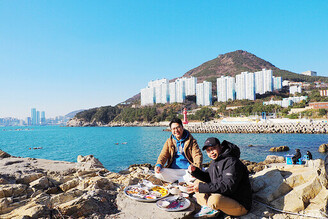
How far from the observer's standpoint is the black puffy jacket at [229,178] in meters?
3.30

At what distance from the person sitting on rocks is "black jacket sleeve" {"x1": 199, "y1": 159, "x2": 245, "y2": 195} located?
50.0 inches

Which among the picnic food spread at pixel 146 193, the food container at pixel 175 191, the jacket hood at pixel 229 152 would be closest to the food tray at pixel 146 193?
the picnic food spread at pixel 146 193

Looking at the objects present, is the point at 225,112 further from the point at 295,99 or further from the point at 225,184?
the point at 225,184

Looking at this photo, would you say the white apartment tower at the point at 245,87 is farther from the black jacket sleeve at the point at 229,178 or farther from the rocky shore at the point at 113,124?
the black jacket sleeve at the point at 229,178

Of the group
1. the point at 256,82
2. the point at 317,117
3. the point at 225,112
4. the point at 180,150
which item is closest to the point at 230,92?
the point at 256,82

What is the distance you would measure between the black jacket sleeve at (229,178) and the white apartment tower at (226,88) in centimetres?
9780

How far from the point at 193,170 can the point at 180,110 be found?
94903 millimetres

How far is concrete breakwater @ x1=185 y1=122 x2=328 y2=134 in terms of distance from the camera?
38688 mm

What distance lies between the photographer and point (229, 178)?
10.8 ft

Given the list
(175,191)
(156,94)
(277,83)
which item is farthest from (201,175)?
(156,94)

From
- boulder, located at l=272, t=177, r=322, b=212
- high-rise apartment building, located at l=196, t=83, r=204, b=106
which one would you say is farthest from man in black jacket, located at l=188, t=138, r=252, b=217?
high-rise apartment building, located at l=196, t=83, r=204, b=106

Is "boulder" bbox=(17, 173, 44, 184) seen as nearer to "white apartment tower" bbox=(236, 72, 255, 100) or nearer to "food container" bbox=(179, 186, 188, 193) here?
"food container" bbox=(179, 186, 188, 193)

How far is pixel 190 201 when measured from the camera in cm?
413

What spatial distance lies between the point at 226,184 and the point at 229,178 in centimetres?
10
